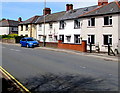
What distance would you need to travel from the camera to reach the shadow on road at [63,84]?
6905 millimetres

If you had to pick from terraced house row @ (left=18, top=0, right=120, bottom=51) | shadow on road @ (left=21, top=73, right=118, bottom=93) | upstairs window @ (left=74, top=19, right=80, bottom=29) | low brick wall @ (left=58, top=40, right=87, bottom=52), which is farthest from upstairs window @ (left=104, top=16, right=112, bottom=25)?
shadow on road @ (left=21, top=73, right=118, bottom=93)

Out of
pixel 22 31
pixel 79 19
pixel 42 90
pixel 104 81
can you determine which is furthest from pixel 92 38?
pixel 22 31

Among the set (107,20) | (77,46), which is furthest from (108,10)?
(77,46)

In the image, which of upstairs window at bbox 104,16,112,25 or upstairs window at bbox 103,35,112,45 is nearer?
upstairs window at bbox 103,35,112,45

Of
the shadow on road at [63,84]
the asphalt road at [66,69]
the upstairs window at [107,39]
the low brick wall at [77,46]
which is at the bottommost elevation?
the shadow on road at [63,84]

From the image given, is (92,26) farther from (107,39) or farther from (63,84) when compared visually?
(63,84)

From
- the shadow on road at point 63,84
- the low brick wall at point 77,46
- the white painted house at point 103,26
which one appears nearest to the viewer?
the shadow on road at point 63,84

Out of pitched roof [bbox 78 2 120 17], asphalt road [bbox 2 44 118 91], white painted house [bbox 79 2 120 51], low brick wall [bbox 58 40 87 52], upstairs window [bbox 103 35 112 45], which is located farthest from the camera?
upstairs window [bbox 103 35 112 45]

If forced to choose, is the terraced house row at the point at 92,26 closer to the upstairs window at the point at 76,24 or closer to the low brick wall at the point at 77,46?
the upstairs window at the point at 76,24

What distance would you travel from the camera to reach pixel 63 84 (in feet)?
25.5

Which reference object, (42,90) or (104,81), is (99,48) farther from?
(42,90)

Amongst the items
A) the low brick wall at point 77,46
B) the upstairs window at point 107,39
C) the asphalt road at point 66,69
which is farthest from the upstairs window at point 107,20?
the asphalt road at point 66,69

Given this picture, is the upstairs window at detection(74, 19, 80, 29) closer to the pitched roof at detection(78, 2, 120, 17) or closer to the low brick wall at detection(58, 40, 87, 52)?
the pitched roof at detection(78, 2, 120, 17)

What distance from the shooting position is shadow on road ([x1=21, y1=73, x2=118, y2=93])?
691 cm
